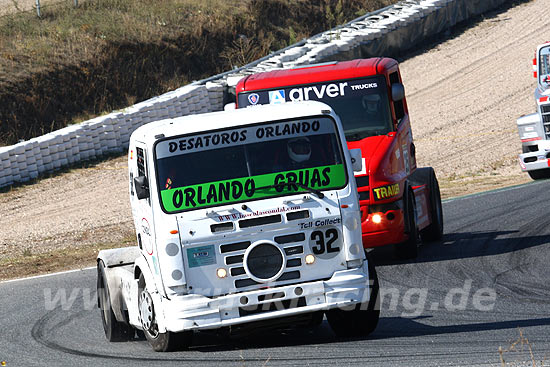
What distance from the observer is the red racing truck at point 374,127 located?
1256 centimetres

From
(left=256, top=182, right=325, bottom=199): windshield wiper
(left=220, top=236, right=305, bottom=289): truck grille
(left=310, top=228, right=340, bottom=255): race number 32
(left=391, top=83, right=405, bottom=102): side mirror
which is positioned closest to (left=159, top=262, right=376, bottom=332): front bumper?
(left=220, top=236, right=305, bottom=289): truck grille

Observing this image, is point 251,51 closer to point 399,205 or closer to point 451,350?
point 399,205

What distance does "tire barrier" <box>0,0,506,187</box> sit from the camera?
78.6 ft

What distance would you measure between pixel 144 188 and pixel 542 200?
10608 millimetres

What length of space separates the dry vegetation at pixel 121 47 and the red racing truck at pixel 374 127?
46.4ft

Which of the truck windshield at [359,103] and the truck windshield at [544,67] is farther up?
the truck windshield at [359,103]

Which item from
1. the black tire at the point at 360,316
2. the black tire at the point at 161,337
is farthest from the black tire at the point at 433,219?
the black tire at the point at 161,337

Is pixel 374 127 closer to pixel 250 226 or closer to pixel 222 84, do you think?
pixel 250 226

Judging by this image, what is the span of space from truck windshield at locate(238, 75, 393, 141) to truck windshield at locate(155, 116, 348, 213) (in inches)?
174

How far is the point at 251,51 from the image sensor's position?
110ft

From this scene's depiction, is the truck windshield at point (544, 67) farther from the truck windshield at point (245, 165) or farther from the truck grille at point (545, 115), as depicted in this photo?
the truck windshield at point (245, 165)

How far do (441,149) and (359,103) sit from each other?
518 inches

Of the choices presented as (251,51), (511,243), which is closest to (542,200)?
(511,243)

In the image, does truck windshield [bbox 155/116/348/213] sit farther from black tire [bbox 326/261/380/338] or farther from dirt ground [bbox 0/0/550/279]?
dirt ground [bbox 0/0/550/279]
